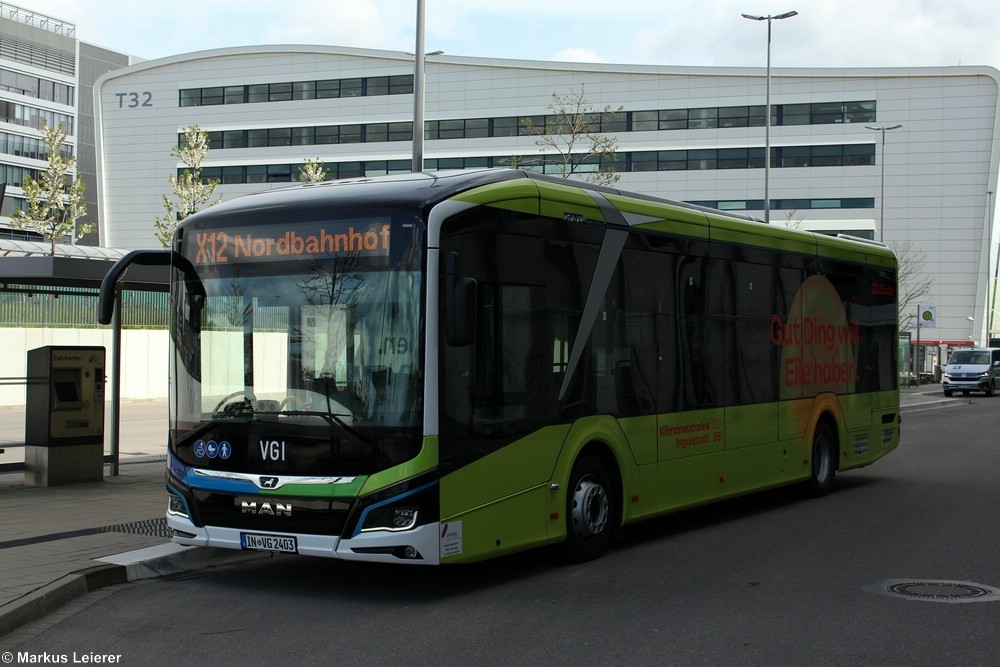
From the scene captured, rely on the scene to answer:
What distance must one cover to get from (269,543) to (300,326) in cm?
154

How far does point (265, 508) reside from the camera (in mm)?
8070

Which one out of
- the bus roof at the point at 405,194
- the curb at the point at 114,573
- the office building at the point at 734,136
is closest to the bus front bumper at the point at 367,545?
the curb at the point at 114,573

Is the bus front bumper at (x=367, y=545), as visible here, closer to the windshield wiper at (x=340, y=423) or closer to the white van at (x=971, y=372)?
the windshield wiper at (x=340, y=423)

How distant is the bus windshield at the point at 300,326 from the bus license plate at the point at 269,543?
32.9 inches

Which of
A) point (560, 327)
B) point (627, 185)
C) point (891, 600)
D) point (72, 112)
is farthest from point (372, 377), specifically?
point (72, 112)

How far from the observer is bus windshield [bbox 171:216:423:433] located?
7.82 m

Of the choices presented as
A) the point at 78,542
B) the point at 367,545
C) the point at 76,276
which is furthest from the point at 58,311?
the point at 367,545

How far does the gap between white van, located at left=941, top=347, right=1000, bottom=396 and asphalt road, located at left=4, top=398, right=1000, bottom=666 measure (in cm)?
4183

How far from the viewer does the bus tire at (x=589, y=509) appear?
9148 millimetres

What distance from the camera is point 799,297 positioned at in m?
13.3

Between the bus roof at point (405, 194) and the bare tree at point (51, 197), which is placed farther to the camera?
the bare tree at point (51, 197)

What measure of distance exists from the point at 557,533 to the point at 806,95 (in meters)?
68.2

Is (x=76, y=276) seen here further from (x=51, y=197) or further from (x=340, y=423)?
(x=51, y=197)

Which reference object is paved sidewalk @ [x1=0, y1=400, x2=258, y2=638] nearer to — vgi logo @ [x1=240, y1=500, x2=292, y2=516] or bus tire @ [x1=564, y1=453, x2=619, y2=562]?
vgi logo @ [x1=240, y1=500, x2=292, y2=516]
